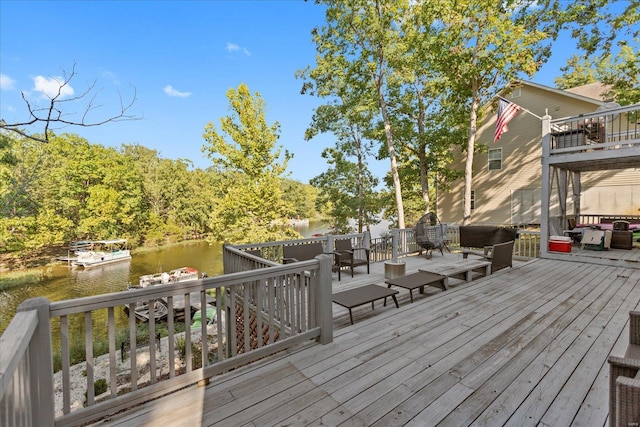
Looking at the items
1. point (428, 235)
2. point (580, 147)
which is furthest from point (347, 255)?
point (580, 147)

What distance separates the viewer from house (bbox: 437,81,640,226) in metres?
12.4

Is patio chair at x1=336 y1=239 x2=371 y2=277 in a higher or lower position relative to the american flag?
lower

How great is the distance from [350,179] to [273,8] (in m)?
10.8

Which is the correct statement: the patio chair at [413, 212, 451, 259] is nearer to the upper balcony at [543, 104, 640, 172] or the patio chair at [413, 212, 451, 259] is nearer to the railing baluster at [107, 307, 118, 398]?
the upper balcony at [543, 104, 640, 172]

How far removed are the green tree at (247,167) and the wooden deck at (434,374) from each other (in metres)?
13.0

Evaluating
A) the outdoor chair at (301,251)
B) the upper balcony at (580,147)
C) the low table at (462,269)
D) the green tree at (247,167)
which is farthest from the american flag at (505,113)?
the green tree at (247,167)

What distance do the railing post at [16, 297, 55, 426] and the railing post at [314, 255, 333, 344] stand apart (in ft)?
6.69

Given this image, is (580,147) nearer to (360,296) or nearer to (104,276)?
(360,296)

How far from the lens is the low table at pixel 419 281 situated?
166 inches

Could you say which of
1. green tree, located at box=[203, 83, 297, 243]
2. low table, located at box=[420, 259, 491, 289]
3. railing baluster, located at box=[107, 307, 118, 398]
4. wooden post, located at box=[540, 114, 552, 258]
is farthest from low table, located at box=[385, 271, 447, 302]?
green tree, located at box=[203, 83, 297, 243]

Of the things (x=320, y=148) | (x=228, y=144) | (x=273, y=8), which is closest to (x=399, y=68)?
(x=273, y=8)

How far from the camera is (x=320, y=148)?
2009cm

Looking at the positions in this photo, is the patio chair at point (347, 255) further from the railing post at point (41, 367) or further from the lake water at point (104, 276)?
the lake water at point (104, 276)

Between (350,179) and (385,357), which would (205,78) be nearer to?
(350,179)
